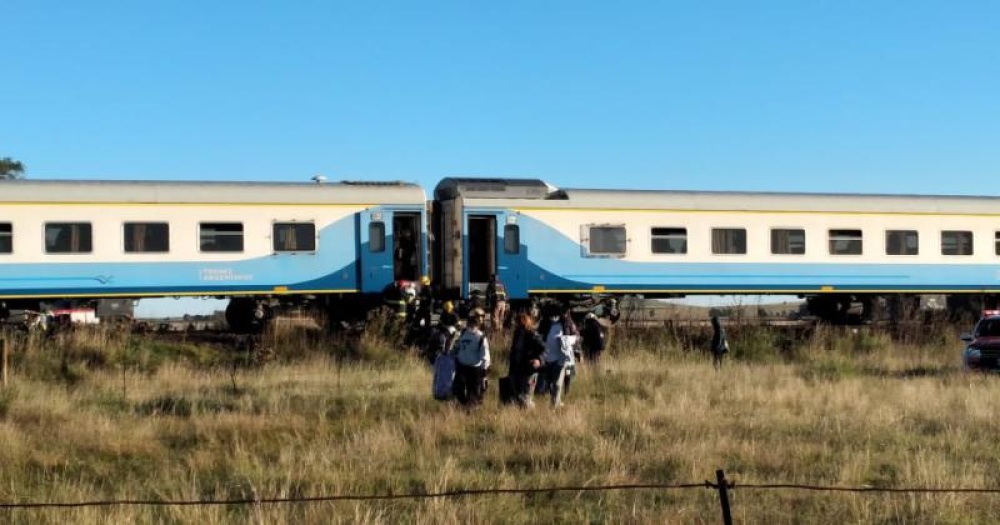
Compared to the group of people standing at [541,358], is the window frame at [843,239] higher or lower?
higher

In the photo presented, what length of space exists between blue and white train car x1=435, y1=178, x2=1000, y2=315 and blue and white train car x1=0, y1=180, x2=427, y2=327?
1480mm

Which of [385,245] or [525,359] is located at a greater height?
[385,245]

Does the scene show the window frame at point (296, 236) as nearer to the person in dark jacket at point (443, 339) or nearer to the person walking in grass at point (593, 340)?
the person walking in grass at point (593, 340)

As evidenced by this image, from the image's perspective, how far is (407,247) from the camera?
76.1ft

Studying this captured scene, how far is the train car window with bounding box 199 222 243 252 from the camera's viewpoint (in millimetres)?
21562

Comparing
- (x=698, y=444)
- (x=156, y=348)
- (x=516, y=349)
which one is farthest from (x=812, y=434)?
(x=156, y=348)

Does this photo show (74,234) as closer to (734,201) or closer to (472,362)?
(472,362)

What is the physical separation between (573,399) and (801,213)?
1225 centimetres

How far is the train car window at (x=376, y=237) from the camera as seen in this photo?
22500 mm

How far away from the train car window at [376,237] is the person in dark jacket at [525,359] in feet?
31.8

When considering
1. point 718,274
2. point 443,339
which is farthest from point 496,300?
point 443,339

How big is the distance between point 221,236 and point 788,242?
12.4 metres

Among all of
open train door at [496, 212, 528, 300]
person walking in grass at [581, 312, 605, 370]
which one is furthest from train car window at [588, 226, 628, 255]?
person walking in grass at [581, 312, 605, 370]

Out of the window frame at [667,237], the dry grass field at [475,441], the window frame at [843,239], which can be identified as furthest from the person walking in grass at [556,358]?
the window frame at [843,239]
